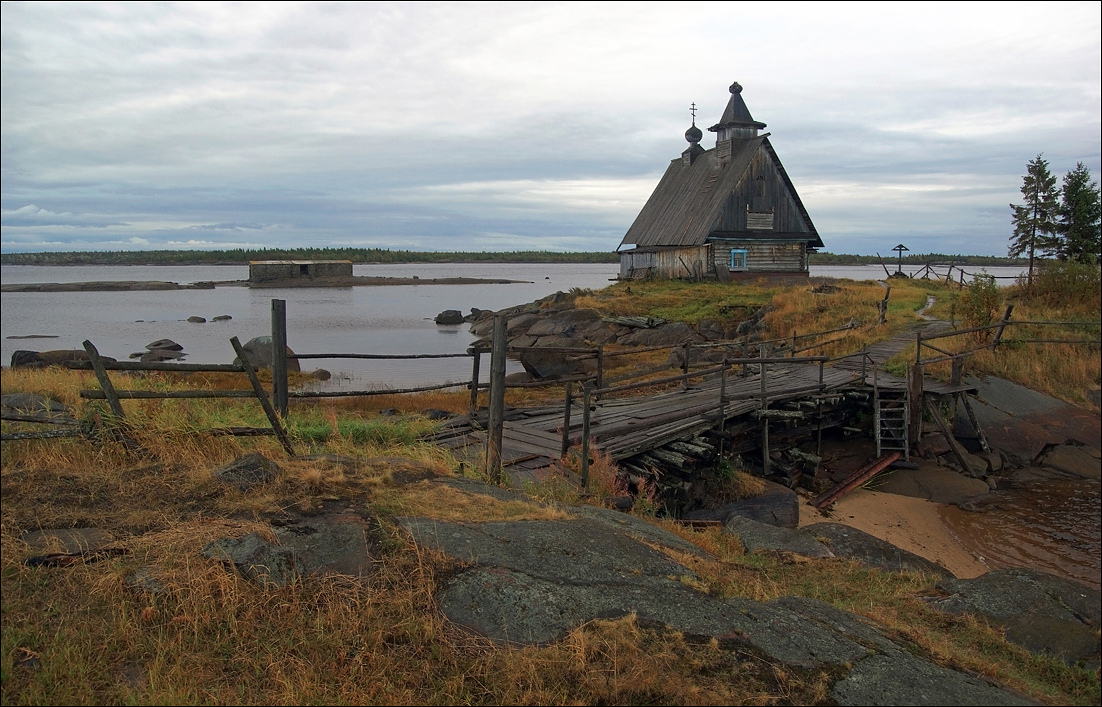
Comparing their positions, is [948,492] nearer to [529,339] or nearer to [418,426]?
Answer: [418,426]

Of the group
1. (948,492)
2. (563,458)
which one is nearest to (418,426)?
(563,458)

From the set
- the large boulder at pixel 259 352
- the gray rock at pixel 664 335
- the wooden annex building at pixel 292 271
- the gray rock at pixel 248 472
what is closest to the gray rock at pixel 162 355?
the large boulder at pixel 259 352

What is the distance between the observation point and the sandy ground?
1174 cm

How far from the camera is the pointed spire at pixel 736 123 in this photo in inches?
1628

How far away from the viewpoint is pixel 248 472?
6.57 meters

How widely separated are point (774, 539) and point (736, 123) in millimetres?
36330

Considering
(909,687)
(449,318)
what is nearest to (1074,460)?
(909,687)

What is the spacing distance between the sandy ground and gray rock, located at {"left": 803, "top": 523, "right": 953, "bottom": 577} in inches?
68.9

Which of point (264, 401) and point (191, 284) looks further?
point (191, 284)

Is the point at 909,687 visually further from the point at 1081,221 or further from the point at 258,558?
the point at 1081,221

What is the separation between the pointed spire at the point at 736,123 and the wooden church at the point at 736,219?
6cm

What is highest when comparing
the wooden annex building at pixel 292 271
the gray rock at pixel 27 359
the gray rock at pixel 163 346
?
the wooden annex building at pixel 292 271

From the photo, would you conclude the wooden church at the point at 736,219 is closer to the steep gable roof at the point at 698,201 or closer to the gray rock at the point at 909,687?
the steep gable roof at the point at 698,201

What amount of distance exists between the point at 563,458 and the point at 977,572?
A: 22.1 ft
